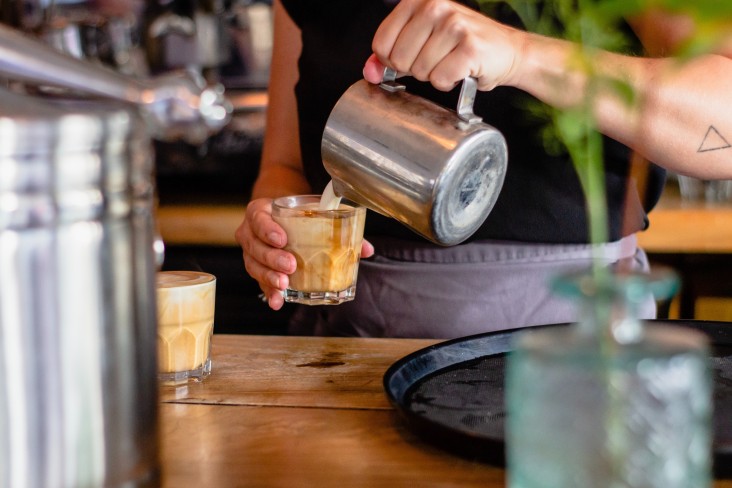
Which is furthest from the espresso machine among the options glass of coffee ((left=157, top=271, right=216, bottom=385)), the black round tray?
glass of coffee ((left=157, top=271, right=216, bottom=385))

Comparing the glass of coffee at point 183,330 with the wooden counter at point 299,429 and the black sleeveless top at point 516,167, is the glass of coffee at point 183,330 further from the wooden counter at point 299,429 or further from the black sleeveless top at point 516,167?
the black sleeveless top at point 516,167

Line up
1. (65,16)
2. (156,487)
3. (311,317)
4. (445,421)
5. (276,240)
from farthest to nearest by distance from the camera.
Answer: (65,16) < (311,317) < (276,240) < (445,421) < (156,487)

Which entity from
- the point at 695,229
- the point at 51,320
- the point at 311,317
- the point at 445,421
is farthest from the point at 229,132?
the point at 51,320

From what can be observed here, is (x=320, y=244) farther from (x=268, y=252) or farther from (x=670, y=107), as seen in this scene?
(x=670, y=107)

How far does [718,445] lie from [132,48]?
243cm

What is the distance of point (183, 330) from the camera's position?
1048mm

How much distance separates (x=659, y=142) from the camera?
4.20 feet

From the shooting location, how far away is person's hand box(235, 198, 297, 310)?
1.25 m

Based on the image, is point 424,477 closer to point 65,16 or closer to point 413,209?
point 413,209

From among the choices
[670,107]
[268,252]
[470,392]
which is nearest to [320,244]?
[268,252]

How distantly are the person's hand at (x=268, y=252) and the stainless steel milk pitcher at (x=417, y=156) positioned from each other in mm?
159

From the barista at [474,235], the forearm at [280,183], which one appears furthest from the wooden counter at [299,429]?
the forearm at [280,183]

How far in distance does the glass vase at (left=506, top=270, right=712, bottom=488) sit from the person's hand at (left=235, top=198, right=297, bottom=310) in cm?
72

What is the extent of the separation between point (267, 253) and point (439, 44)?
413 millimetres
